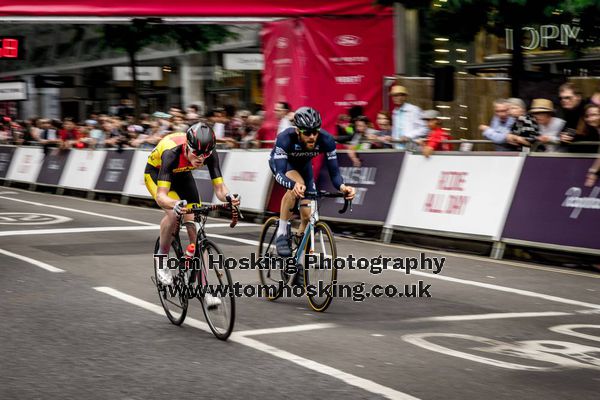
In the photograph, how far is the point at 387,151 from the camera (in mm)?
16062

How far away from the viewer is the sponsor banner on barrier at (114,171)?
24.2 metres

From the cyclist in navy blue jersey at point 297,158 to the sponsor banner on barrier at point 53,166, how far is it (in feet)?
59.7

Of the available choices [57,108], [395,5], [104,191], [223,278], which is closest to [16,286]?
[223,278]

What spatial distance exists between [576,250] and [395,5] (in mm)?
9242

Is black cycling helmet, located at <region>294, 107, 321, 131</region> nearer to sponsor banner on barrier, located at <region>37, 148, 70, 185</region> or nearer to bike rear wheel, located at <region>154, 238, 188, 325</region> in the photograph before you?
bike rear wheel, located at <region>154, 238, 188, 325</region>

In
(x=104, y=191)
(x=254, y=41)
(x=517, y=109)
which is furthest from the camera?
(x=254, y=41)

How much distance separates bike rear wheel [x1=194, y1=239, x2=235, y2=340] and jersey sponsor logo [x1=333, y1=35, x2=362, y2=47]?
13.2 metres

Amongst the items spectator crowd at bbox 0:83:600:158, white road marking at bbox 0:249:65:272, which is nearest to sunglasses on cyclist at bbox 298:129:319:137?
white road marking at bbox 0:249:65:272

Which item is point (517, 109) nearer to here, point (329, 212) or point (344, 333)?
point (329, 212)

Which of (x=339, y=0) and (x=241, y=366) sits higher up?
(x=339, y=0)

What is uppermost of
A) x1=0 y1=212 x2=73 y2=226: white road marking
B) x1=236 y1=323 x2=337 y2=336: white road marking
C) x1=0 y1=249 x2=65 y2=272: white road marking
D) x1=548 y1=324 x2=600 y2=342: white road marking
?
x1=548 y1=324 x2=600 y2=342: white road marking

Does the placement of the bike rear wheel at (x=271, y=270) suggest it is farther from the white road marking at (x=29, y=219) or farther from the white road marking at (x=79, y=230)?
the white road marking at (x=29, y=219)

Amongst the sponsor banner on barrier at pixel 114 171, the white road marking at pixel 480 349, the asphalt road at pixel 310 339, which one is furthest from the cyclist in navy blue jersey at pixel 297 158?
the sponsor banner on barrier at pixel 114 171

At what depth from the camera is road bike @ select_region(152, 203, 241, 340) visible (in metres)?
8.05
